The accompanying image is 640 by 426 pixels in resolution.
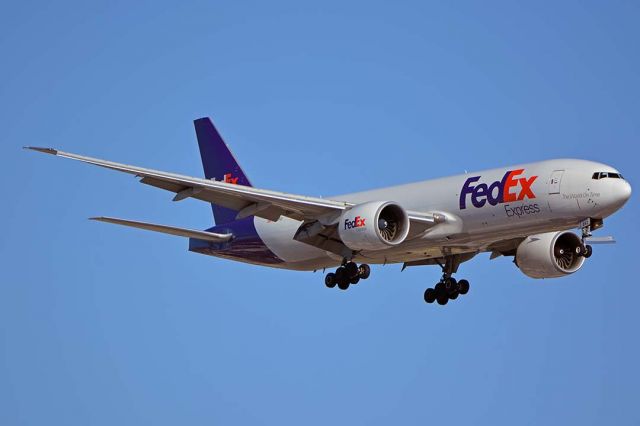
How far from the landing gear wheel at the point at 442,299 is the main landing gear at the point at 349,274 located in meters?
4.15

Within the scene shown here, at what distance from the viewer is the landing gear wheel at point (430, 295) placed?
5169 cm

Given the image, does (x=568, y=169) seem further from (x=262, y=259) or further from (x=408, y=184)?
(x=262, y=259)

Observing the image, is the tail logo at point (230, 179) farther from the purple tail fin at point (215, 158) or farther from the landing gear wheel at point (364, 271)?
the landing gear wheel at point (364, 271)

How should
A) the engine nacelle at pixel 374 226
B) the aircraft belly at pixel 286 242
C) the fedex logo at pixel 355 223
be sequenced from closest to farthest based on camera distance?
the engine nacelle at pixel 374 226 → the fedex logo at pixel 355 223 → the aircraft belly at pixel 286 242

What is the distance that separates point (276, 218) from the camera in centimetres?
4809

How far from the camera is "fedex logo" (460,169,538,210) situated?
44938 millimetres

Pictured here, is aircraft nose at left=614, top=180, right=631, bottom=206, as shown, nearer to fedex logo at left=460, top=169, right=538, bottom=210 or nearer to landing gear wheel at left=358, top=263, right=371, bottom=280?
fedex logo at left=460, top=169, right=538, bottom=210

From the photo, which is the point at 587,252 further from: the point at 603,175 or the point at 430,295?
the point at 430,295

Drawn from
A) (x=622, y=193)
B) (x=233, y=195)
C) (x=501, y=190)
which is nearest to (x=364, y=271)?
(x=233, y=195)

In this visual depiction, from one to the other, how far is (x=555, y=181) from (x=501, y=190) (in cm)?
187

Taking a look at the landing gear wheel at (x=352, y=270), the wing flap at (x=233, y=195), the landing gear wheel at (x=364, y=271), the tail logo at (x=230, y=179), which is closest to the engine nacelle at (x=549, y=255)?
the landing gear wheel at (x=364, y=271)

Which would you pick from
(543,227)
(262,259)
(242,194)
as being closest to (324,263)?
(262,259)

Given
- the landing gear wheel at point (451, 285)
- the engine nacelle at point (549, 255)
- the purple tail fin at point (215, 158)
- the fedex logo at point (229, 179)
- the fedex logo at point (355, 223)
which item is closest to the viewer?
the fedex logo at point (355, 223)

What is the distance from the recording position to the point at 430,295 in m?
51.8
